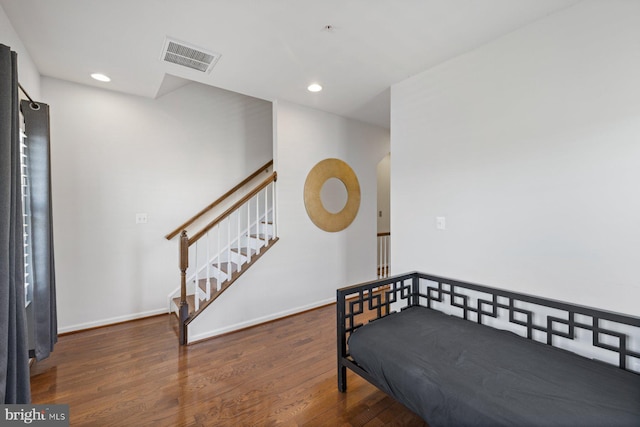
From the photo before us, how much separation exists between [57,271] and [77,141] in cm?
133

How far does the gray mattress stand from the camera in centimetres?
110

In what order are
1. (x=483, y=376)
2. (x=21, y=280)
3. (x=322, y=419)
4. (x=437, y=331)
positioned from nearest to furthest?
(x=483, y=376), (x=21, y=280), (x=322, y=419), (x=437, y=331)

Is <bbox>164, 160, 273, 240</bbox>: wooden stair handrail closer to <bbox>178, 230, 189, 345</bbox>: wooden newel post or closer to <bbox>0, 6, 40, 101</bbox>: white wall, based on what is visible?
<bbox>178, 230, 189, 345</bbox>: wooden newel post

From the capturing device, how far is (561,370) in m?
1.36

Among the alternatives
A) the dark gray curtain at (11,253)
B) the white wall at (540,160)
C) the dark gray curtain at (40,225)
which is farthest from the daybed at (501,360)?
the dark gray curtain at (40,225)

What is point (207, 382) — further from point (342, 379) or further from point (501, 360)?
point (501, 360)

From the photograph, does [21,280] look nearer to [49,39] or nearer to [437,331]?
[49,39]

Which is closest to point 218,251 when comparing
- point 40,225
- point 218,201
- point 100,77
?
point 218,201

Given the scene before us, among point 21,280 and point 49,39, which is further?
point 49,39

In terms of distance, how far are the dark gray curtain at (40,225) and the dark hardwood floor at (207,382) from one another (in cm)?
35

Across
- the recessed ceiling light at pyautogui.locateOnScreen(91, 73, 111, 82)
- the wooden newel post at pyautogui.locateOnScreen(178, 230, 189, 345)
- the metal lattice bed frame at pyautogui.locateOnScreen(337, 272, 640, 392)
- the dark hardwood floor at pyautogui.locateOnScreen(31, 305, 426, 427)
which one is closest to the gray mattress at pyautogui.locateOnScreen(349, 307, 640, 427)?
the metal lattice bed frame at pyautogui.locateOnScreen(337, 272, 640, 392)

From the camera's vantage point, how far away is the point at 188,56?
2254 millimetres

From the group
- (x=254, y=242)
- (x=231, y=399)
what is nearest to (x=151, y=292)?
(x=254, y=242)

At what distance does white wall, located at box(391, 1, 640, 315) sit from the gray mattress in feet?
1.51
